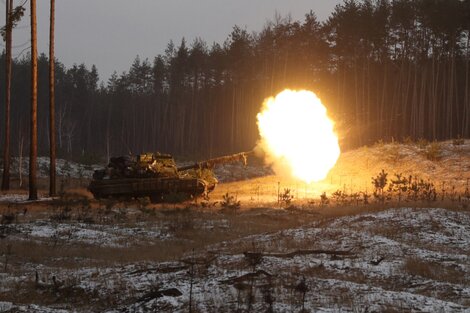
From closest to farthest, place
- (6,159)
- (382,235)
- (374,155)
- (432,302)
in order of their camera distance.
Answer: (432,302) → (382,235) → (6,159) → (374,155)

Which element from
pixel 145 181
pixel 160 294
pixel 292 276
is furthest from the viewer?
pixel 145 181

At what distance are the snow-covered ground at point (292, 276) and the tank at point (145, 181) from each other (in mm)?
9738

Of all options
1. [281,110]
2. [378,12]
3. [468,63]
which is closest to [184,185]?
[281,110]

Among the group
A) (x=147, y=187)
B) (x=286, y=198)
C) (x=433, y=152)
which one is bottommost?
(x=286, y=198)

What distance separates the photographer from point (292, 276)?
936cm

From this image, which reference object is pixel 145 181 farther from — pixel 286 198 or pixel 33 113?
pixel 286 198

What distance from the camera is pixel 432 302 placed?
7762 millimetres

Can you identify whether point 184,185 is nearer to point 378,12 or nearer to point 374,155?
point 374,155

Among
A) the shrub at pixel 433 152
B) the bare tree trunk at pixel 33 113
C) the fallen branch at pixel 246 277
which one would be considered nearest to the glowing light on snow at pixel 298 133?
the shrub at pixel 433 152

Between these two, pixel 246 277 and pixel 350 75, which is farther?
pixel 350 75

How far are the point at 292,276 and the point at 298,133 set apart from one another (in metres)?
20.2

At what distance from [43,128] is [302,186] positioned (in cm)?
7345

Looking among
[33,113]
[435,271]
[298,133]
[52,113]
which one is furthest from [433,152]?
[435,271]

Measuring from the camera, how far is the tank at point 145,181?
24.5 meters
